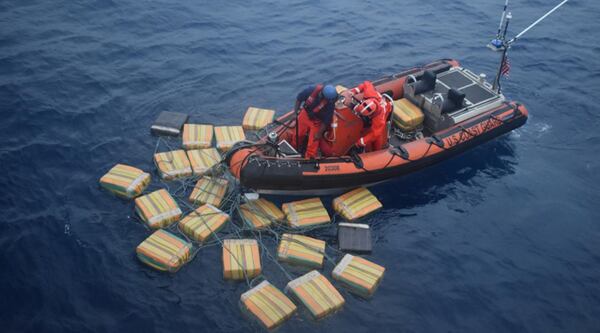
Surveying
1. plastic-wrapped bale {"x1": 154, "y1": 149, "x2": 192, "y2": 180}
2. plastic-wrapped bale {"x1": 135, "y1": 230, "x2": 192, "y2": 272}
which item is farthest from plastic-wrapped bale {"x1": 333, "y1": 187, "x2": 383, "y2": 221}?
plastic-wrapped bale {"x1": 154, "y1": 149, "x2": 192, "y2": 180}

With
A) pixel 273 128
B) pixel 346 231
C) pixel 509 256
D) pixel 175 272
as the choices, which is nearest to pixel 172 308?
pixel 175 272

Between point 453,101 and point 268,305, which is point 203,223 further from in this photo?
point 453,101

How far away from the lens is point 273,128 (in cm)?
1223

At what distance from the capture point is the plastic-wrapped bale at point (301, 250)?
10.1 meters

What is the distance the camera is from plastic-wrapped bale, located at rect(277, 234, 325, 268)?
398 inches

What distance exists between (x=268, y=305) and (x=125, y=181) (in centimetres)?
487

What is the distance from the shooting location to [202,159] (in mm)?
12227

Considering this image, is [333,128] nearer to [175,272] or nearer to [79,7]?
[175,272]

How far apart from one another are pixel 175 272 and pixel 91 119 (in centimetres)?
642

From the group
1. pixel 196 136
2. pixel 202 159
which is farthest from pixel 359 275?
pixel 196 136

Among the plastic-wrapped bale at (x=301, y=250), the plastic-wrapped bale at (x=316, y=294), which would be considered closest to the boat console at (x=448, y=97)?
the plastic-wrapped bale at (x=301, y=250)

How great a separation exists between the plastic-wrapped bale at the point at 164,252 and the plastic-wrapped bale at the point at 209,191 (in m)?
1.31

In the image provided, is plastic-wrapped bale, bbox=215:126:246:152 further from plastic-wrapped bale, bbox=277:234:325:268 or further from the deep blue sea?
plastic-wrapped bale, bbox=277:234:325:268

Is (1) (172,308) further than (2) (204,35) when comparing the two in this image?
No
